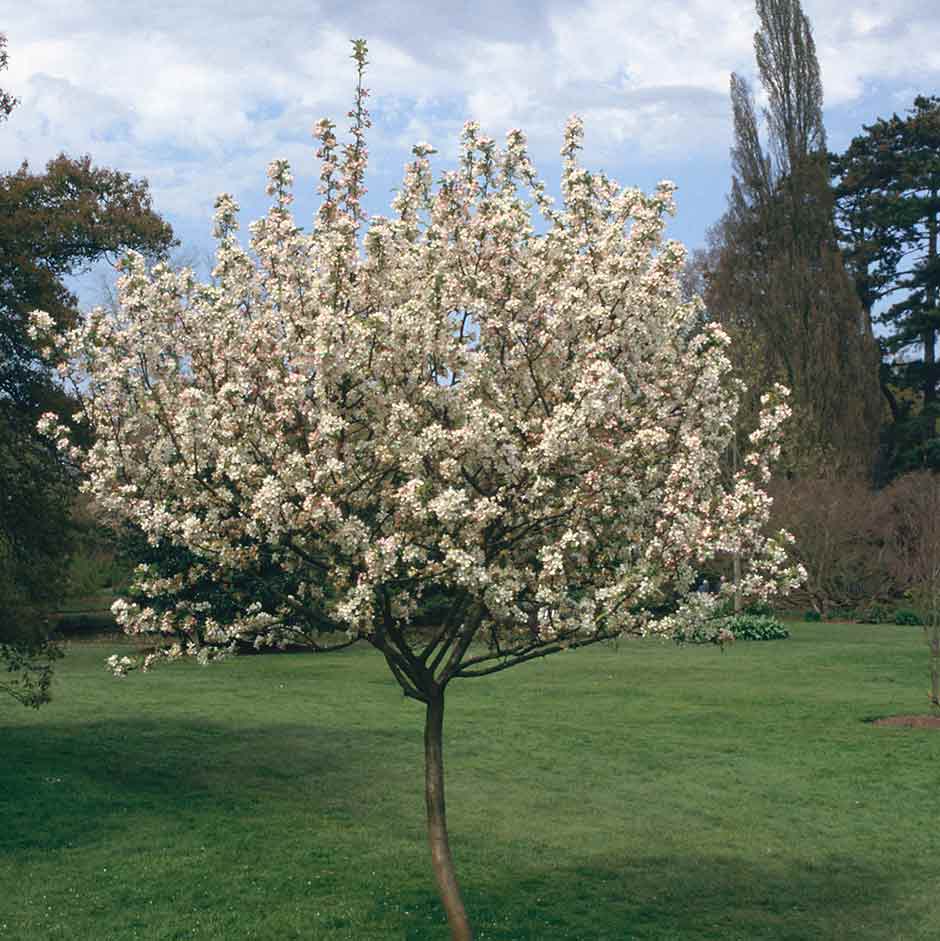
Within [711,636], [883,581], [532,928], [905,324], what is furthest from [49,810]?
[905,324]

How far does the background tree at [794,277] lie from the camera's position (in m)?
55.4

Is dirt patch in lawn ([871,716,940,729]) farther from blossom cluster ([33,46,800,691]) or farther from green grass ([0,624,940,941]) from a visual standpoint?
blossom cluster ([33,46,800,691])

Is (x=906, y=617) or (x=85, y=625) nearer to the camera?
(x=906, y=617)

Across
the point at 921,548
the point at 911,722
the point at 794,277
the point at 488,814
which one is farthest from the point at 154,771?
the point at 794,277

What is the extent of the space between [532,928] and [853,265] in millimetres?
59515

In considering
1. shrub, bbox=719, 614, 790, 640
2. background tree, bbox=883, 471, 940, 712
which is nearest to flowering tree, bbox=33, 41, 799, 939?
background tree, bbox=883, 471, 940, 712

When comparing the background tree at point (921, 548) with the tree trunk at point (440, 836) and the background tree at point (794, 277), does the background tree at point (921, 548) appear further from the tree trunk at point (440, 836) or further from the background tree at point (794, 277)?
the tree trunk at point (440, 836)

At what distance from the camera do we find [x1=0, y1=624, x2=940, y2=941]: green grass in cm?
1298

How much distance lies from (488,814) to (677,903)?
4.42 meters

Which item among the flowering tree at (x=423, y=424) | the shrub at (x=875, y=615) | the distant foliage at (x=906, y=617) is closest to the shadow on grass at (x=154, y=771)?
the flowering tree at (x=423, y=424)

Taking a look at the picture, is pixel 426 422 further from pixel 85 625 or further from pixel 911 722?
pixel 85 625

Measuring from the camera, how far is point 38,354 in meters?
18.9

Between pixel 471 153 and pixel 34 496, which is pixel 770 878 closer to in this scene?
pixel 471 153

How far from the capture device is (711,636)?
1009 cm
